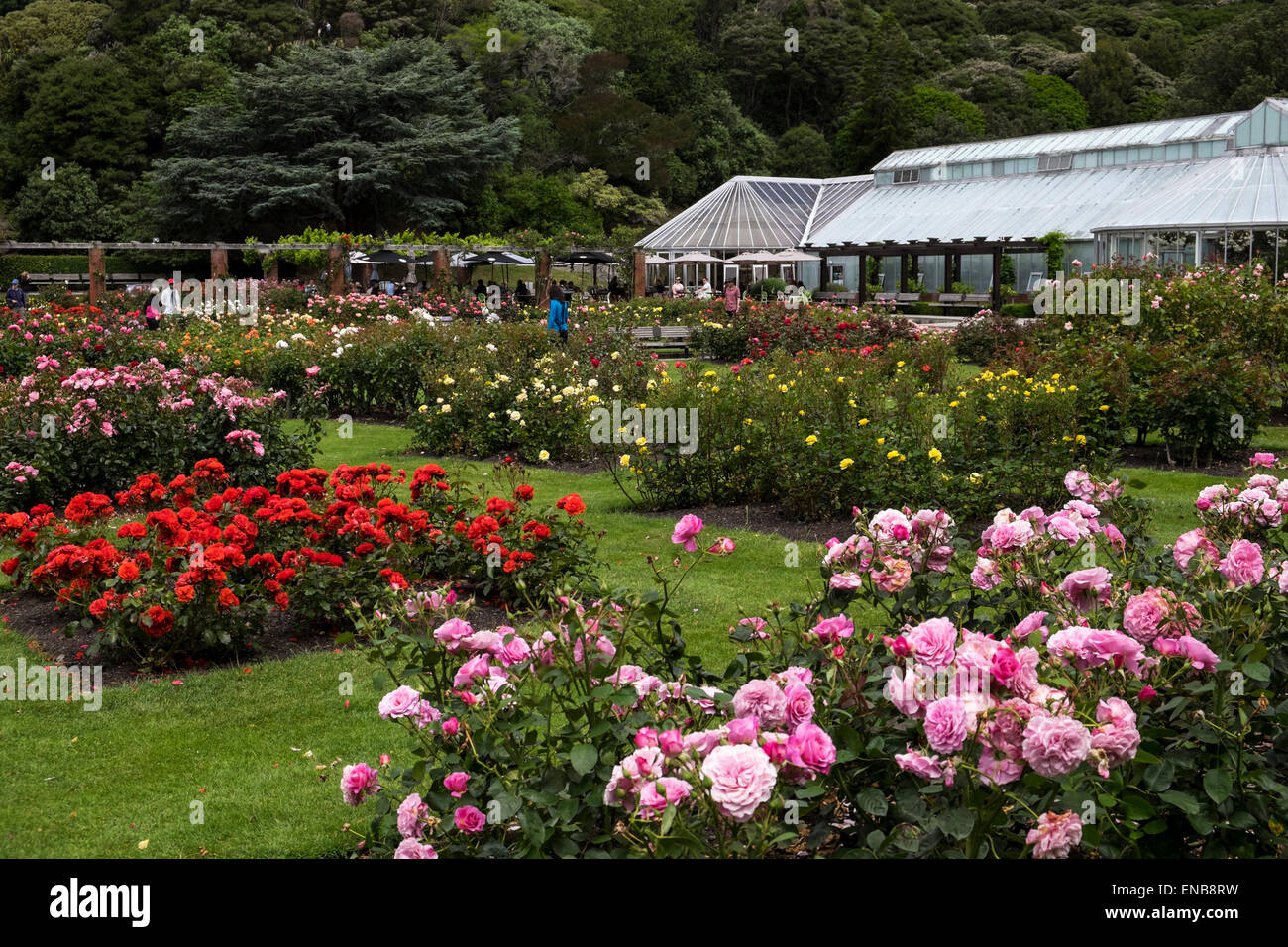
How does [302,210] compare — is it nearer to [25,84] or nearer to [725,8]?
[25,84]

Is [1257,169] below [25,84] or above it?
below

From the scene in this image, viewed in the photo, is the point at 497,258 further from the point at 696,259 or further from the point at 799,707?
the point at 799,707

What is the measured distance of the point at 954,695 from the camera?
238 centimetres

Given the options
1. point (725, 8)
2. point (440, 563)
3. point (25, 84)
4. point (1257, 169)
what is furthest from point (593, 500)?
point (725, 8)

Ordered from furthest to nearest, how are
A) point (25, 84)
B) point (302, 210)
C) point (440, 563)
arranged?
1. point (25, 84)
2. point (302, 210)
3. point (440, 563)

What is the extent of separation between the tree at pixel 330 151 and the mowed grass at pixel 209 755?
39802 millimetres

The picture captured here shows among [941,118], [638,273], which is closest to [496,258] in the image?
[638,273]

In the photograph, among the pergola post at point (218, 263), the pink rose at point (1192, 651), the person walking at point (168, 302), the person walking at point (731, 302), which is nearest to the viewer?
the pink rose at point (1192, 651)

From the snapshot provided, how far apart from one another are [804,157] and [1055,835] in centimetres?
6060

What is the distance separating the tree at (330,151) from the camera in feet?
143

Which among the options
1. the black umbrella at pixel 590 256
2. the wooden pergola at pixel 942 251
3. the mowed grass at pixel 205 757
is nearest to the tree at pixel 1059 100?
the wooden pergola at pixel 942 251

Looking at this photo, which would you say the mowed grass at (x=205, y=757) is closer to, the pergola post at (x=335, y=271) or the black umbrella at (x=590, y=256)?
the pergola post at (x=335, y=271)

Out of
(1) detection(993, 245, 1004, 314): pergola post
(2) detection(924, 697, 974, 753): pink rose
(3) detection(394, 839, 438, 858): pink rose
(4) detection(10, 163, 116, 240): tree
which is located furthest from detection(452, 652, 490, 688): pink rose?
(4) detection(10, 163, 116, 240): tree
